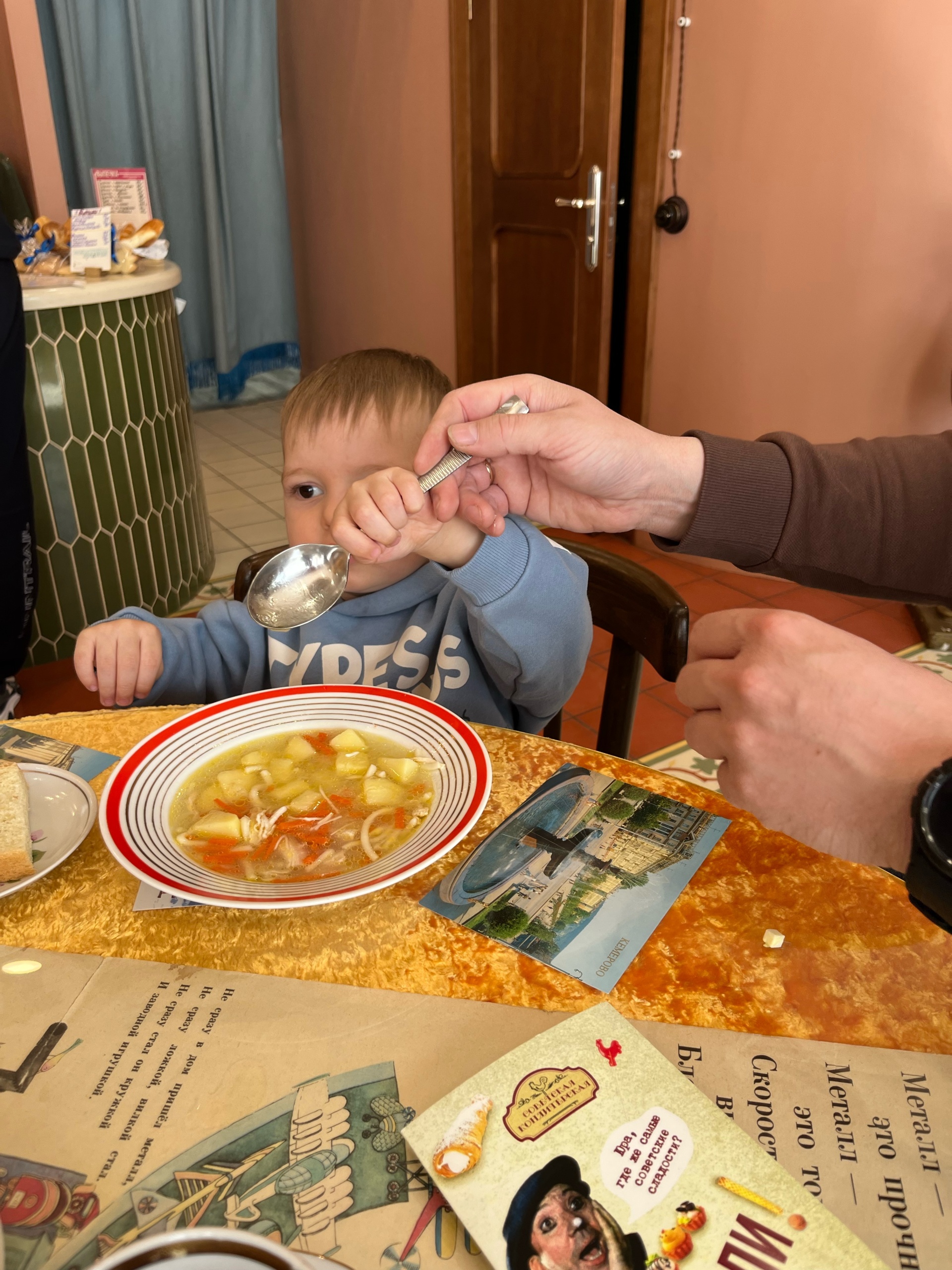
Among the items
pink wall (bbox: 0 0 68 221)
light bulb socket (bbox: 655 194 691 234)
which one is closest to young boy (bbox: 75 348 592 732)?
light bulb socket (bbox: 655 194 691 234)

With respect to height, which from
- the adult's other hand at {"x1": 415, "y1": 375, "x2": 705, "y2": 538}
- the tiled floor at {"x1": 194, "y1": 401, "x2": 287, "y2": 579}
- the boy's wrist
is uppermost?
the adult's other hand at {"x1": 415, "y1": 375, "x2": 705, "y2": 538}

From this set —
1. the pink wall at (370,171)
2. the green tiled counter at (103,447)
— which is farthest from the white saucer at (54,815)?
the pink wall at (370,171)

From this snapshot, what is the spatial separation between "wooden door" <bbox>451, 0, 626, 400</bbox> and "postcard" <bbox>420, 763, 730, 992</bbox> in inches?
108

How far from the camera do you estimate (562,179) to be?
3.24m

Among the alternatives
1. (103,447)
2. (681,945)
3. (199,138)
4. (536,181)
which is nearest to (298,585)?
(681,945)

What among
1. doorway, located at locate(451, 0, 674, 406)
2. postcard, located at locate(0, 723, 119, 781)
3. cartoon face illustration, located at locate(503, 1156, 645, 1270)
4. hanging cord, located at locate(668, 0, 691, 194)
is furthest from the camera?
doorway, located at locate(451, 0, 674, 406)

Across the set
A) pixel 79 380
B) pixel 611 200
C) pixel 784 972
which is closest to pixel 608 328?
pixel 611 200

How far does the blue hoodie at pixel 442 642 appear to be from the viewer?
98 centimetres

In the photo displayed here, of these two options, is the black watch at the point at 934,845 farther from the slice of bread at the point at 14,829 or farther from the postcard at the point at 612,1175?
the slice of bread at the point at 14,829

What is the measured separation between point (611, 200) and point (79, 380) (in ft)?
5.86

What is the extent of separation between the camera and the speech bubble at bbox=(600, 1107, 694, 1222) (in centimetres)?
45

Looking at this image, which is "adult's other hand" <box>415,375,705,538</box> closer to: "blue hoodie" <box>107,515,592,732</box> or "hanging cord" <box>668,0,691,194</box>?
"blue hoodie" <box>107,515,592,732</box>

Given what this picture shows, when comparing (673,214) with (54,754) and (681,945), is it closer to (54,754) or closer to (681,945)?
(54,754)

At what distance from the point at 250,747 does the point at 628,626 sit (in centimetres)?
46
